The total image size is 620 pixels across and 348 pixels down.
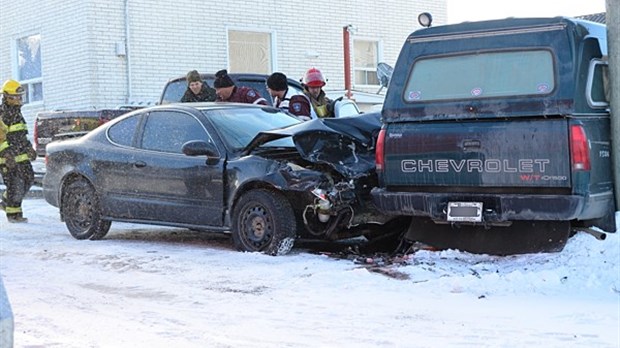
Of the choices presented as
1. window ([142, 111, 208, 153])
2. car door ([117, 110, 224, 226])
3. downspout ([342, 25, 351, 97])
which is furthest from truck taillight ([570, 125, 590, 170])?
downspout ([342, 25, 351, 97])

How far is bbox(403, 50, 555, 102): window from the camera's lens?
268 inches

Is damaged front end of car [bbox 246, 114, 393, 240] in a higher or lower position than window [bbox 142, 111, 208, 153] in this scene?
lower

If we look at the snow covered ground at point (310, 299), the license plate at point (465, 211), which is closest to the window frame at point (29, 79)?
the snow covered ground at point (310, 299)

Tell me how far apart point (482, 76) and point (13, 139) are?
6.75 meters

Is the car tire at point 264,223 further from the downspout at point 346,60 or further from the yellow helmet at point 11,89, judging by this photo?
the downspout at point 346,60

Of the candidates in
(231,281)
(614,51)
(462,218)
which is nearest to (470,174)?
(462,218)

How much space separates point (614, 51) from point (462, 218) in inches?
67.1

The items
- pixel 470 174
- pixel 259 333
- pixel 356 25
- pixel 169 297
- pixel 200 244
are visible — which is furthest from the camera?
pixel 356 25

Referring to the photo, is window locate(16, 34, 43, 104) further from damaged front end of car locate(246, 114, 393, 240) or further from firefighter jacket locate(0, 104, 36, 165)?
damaged front end of car locate(246, 114, 393, 240)

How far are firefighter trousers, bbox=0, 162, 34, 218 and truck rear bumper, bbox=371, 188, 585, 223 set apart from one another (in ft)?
18.5

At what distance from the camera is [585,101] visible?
6.78 meters

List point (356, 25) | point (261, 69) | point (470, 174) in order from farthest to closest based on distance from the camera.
→ point (356, 25) < point (261, 69) < point (470, 174)

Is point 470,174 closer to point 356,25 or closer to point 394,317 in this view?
point 394,317

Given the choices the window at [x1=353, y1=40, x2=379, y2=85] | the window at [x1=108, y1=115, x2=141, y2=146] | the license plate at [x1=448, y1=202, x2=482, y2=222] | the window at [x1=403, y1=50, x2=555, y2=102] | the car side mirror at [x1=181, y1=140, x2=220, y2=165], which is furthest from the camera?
the window at [x1=353, y1=40, x2=379, y2=85]
